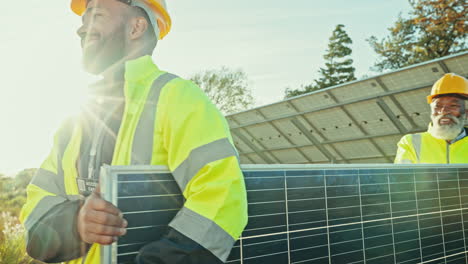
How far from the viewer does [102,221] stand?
1781mm

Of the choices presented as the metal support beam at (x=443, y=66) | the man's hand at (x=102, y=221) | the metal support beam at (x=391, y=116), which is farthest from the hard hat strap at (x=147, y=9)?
the metal support beam at (x=391, y=116)

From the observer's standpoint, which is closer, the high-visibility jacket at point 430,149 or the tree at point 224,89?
the high-visibility jacket at point 430,149

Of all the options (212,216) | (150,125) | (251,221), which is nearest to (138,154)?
(150,125)

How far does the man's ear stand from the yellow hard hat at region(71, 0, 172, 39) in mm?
118

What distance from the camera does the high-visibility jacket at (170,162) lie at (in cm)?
179

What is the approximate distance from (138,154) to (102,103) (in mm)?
463

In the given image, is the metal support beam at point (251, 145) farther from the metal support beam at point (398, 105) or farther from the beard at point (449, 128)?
the beard at point (449, 128)

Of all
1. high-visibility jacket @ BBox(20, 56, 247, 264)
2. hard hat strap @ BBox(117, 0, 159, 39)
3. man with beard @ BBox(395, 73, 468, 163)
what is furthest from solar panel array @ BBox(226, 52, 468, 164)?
high-visibility jacket @ BBox(20, 56, 247, 264)

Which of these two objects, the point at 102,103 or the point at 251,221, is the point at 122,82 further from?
the point at 251,221

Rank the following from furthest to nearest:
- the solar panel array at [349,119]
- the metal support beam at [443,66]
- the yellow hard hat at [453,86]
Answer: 1. the solar panel array at [349,119]
2. the metal support beam at [443,66]
3. the yellow hard hat at [453,86]

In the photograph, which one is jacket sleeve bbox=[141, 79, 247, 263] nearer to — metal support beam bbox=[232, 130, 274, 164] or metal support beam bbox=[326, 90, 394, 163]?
metal support beam bbox=[326, 90, 394, 163]

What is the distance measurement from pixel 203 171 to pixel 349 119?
1045 centimetres

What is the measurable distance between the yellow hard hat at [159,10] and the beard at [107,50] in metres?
0.24

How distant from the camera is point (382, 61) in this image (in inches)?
1571
